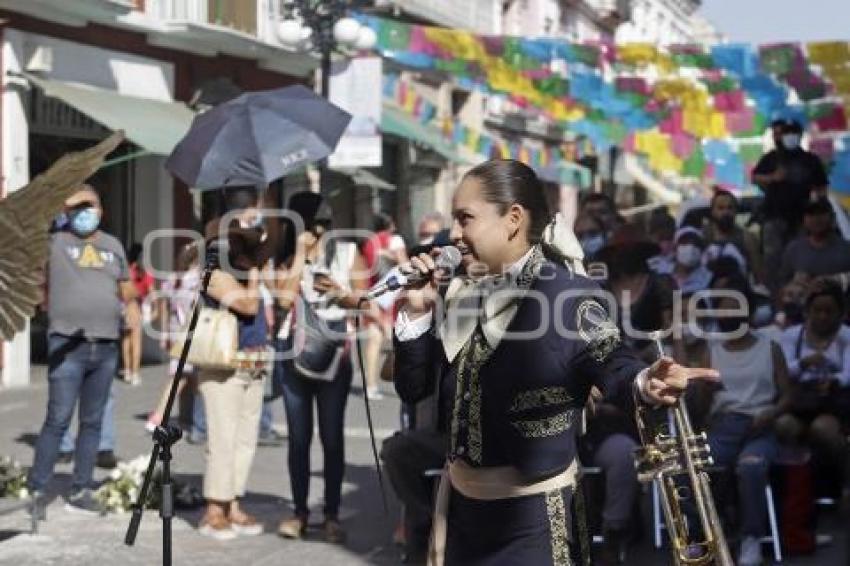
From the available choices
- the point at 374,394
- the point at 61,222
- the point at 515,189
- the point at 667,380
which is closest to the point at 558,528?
the point at 667,380

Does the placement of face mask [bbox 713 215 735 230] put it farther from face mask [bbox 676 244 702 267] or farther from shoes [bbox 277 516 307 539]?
shoes [bbox 277 516 307 539]

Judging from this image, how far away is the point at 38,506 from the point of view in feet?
27.8

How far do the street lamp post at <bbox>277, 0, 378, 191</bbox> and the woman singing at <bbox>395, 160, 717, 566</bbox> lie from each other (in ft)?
40.8

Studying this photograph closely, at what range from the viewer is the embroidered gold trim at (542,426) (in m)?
4.11

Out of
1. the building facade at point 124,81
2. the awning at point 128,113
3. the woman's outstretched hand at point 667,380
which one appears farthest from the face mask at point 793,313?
the awning at point 128,113

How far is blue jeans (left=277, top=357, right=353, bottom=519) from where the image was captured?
8359 mm

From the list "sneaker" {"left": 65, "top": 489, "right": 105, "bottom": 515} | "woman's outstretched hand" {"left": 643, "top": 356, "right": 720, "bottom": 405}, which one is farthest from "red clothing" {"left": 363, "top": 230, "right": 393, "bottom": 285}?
"woman's outstretched hand" {"left": 643, "top": 356, "right": 720, "bottom": 405}

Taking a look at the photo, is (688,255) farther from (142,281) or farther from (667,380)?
(142,281)

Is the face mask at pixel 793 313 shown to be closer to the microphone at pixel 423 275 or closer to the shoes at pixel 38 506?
the shoes at pixel 38 506

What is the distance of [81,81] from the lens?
1938cm

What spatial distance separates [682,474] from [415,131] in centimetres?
2603

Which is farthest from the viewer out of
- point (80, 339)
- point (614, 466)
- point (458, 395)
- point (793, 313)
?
point (793, 313)

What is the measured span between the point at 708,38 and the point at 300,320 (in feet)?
223

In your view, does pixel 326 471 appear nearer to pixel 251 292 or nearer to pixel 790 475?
pixel 251 292
